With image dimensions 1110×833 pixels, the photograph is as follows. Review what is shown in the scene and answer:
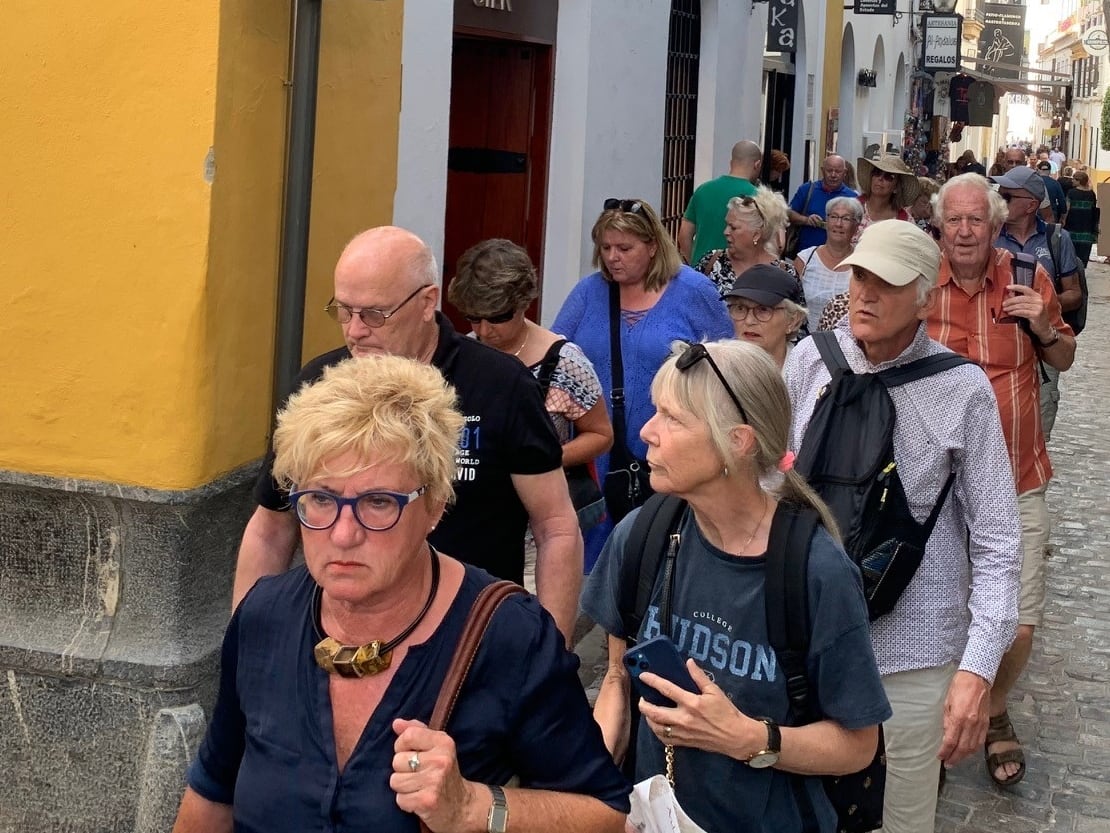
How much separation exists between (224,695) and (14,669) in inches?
99.8

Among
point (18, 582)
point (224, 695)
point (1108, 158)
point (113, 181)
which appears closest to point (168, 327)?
point (113, 181)

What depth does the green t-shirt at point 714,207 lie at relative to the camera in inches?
409

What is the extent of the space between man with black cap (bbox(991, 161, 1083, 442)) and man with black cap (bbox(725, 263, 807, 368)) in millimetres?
2589

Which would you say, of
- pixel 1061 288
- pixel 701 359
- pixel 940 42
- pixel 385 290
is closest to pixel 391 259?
pixel 385 290

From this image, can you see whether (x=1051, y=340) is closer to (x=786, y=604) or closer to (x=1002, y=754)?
(x=1002, y=754)

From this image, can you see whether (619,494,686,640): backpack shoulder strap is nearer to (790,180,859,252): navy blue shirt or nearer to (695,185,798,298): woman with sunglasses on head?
(695,185,798,298): woman with sunglasses on head

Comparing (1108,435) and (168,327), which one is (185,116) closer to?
(168,327)

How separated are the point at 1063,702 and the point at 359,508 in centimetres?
506

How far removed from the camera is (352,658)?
8.45 ft

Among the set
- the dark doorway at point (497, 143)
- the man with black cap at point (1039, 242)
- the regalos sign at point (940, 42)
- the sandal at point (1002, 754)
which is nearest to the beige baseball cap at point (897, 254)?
the sandal at point (1002, 754)

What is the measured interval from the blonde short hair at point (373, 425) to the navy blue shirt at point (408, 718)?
0.73ft

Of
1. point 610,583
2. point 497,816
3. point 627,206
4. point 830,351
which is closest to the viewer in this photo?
point 497,816

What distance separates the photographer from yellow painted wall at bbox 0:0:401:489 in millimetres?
4836

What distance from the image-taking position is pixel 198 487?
4.92 meters
